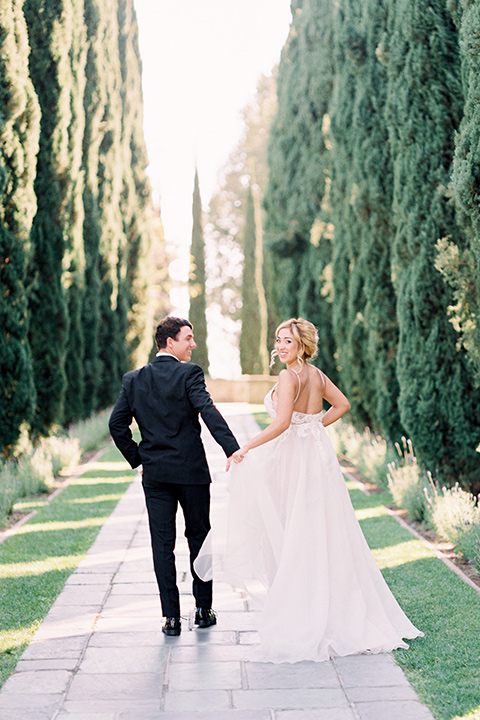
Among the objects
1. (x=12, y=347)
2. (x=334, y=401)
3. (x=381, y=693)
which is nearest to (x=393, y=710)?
(x=381, y=693)

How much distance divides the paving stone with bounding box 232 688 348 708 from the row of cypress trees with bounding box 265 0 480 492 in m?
3.68

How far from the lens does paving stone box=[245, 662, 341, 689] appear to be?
11.9 ft

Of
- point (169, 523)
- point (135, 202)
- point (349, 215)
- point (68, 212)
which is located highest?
point (135, 202)

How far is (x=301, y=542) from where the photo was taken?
13.9 feet

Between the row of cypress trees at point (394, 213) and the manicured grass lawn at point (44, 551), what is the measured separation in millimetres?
3418

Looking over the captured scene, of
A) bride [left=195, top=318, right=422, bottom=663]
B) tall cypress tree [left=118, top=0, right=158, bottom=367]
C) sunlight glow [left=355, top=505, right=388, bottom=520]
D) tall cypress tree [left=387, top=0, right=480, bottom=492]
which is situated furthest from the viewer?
tall cypress tree [left=118, top=0, right=158, bottom=367]

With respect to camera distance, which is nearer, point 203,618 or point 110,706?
point 110,706

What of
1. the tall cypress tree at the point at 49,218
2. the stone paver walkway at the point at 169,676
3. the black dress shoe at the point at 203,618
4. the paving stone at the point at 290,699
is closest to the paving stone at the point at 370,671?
the stone paver walkway at the point at 169,676

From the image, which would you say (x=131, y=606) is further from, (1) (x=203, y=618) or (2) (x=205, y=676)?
(2) (x=205, y=676)

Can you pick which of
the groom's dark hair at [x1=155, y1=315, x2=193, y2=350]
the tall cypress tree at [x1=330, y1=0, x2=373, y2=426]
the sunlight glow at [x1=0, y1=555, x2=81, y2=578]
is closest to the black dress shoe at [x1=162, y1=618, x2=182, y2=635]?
the groom's dark hair at [x1=155, y1=315, x2=193, y2=350]

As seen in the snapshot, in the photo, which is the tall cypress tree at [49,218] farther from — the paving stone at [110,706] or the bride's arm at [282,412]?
the paving stone at [110,706]

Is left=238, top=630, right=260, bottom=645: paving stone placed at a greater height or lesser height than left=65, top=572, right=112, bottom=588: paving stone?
greater

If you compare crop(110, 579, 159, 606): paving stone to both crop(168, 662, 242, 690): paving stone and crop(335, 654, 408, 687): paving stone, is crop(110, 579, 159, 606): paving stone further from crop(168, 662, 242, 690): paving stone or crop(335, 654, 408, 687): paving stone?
crop(335, 654, 408, 687): paving stone

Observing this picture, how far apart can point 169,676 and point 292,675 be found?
22.9 inches
